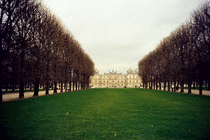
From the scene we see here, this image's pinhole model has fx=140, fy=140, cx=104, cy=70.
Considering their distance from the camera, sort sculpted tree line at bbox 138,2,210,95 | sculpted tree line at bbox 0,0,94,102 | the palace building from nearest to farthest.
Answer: sculpted tree line at bbox 0,0,94,102
sculpted tree line at bbox 138,2,210,95
the palace building

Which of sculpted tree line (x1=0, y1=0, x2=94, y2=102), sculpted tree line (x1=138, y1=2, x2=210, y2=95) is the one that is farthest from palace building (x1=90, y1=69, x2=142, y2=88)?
sculpted tree line (x1=0, y1=0, x2=94, y2=102)

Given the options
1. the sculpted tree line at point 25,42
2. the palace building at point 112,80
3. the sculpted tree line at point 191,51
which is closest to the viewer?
the sculpted tree line at point 25,42

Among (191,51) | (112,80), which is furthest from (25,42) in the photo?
(112,80)

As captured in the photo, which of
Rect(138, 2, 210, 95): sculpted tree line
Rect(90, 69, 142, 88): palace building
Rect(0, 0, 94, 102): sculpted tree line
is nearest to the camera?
Rect(0, 0, 94, 102): sculpted tree line

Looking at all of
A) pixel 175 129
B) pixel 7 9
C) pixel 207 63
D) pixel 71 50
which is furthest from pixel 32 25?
pixel 207 63

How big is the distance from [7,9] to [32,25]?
17.3 ft

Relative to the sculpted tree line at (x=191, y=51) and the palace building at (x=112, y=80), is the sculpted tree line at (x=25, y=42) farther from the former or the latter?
the palace building at (x=112, y=80)

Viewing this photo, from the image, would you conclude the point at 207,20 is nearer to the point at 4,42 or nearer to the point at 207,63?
the point at 207,63

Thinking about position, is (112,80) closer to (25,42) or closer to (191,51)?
(191,51)

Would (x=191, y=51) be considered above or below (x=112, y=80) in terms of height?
above

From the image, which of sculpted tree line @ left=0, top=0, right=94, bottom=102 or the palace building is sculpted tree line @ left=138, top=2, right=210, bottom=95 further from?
the palace building

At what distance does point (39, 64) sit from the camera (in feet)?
73.0

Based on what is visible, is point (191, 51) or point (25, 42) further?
point (191, 51)

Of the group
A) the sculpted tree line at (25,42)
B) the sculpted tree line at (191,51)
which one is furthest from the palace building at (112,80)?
the sculpted tree line at (25,42)
